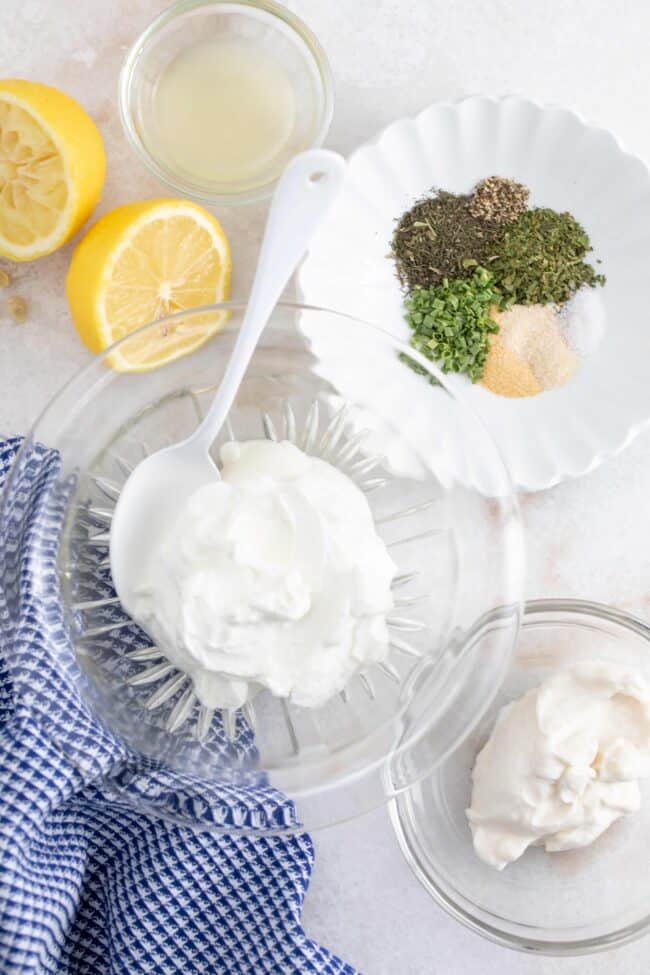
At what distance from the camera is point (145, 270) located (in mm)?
1266

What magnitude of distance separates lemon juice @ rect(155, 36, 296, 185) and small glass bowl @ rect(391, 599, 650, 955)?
654 mm

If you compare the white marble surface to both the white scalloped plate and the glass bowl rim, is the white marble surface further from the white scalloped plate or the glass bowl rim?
the glass bowl rim

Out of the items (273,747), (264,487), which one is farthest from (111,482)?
(273,747)

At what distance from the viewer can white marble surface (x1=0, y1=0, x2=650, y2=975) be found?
51.9 inches

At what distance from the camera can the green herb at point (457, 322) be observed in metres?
1.33

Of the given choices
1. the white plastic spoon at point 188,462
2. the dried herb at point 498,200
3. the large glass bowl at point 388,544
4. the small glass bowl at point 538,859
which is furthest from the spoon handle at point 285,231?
the small glass bowl at point 538,859

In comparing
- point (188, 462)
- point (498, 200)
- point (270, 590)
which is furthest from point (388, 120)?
point (270, 590)

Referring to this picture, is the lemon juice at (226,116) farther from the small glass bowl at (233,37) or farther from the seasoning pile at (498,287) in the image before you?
the seasoning pile at (498,287)

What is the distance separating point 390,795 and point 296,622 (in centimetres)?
24

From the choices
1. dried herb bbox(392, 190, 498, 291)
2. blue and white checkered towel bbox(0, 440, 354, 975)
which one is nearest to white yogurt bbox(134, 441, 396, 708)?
blue and white checkered towel bbox(0, 440, 354, 975)

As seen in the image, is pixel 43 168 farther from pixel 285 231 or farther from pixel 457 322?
pixel 457 322

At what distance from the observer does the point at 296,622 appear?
3.53 feet

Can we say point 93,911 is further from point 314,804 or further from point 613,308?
point 613,308

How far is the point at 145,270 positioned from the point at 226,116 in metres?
0.24
